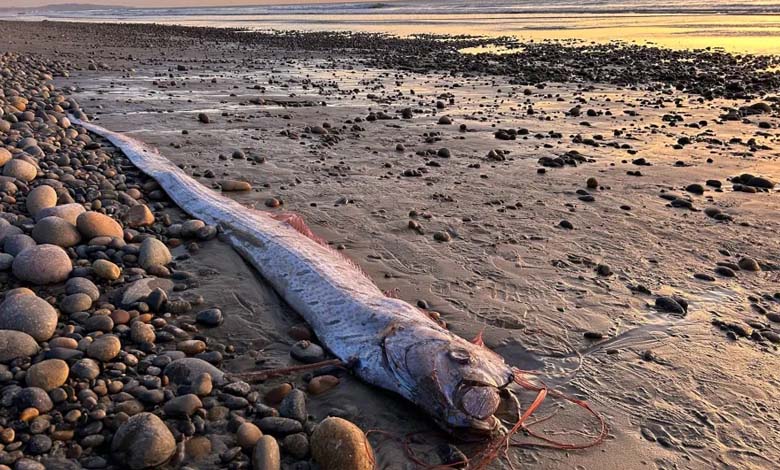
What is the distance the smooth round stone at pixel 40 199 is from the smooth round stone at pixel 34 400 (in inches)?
128

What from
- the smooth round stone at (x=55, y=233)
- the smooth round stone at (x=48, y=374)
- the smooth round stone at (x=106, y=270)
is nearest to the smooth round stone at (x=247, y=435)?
the smooth round stone at (x=48, y=374)

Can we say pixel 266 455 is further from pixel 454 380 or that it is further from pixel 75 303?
pixel 75 303

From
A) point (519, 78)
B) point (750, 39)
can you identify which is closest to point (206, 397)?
point (519, 78)

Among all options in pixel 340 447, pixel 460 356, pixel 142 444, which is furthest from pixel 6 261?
pixel 460 356

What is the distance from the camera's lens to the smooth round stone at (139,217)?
6195mm

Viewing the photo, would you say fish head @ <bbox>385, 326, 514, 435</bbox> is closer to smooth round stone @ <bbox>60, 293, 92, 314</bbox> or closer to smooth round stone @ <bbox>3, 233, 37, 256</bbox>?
smooth round stone @ <bbox>60, 293, 92, 314</bbox>

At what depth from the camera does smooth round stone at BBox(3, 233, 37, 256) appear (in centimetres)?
503

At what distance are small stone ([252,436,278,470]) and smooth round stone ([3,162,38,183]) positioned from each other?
555 cm

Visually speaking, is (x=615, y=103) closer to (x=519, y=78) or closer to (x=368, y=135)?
(x=519, y=78)

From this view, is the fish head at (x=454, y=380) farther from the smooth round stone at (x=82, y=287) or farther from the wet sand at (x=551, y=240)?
the smooth round stone at (x=82, y=287)

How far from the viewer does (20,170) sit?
696 cm

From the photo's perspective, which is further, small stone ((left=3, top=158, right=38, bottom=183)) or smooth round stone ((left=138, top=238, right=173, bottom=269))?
small stone ((left=3, top=158, right=38, bottom=183))

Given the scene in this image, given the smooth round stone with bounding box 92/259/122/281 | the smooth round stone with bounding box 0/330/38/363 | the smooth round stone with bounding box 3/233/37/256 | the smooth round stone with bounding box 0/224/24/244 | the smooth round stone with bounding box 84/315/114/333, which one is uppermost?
the smooth round stone with bounding box 0/224/24/244

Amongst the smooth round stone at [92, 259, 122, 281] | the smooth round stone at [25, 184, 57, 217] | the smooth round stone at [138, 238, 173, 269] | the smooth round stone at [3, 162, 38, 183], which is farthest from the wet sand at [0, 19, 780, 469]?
the smooth round stone at [3, 162, 38, 183]
